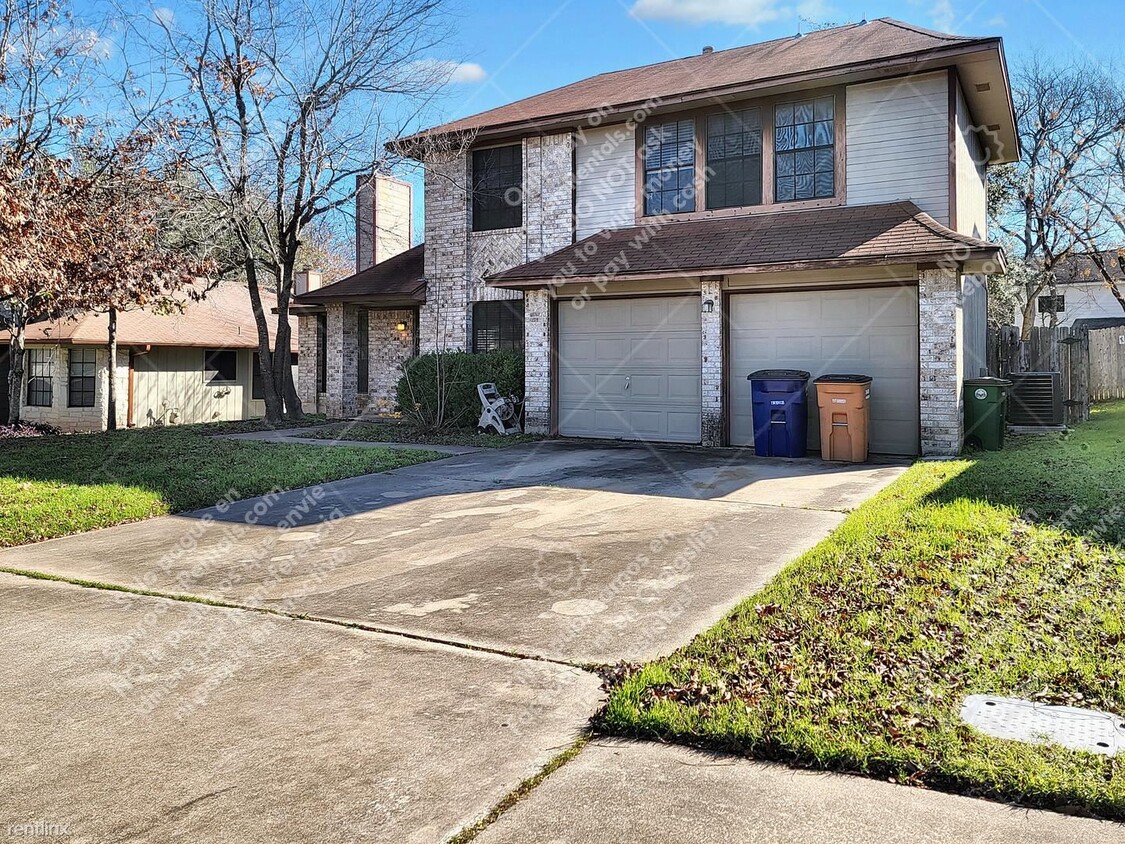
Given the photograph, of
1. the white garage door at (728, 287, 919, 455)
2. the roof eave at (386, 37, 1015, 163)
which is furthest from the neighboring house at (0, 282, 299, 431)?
the white garage door at (728, 287, 919, 455)

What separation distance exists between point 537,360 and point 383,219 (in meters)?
10.1

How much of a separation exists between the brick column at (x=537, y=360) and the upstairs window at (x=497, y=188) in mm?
→ 2345

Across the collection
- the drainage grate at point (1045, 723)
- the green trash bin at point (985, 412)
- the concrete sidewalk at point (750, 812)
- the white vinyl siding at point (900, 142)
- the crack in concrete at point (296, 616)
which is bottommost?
the concrete sidewalk at point (750, 812)

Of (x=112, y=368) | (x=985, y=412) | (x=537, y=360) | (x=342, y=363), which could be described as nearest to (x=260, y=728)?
(x=985, y=412)

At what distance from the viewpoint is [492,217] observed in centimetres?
1673

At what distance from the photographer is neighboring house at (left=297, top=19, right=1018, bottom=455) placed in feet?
39.0

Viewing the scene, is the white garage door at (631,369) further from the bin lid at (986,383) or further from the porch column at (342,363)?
the porch column at (342,363)

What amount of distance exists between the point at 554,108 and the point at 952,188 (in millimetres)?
7323

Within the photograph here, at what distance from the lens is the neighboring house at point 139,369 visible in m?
22.7

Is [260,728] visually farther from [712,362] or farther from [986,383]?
[986,383]

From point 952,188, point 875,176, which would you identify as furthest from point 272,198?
point 952,188

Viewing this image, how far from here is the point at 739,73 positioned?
14.1 m

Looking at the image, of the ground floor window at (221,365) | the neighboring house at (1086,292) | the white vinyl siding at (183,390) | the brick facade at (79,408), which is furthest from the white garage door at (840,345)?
the neighboring house at (1086,292)

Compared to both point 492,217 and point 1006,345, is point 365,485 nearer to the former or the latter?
point 492,217
